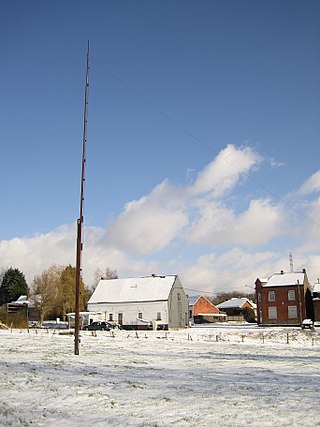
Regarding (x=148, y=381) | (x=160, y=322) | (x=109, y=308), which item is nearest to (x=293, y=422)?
(x=148, y=381)

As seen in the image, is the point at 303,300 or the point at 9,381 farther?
the point at 303,300

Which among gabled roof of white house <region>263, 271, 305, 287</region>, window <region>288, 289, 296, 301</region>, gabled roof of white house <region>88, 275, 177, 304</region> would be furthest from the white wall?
window <region>288, 289, 296, 301</region>

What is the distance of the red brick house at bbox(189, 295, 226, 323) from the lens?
106625 millimetres


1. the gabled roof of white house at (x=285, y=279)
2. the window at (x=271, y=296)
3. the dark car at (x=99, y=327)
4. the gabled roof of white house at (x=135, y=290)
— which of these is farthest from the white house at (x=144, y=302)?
the gabled roof of white house at (x=285, y=279)

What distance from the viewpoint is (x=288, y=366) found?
71.6ft

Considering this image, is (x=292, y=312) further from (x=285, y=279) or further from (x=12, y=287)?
(x=12, y=287)

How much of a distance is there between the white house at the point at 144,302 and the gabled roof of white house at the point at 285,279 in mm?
16549

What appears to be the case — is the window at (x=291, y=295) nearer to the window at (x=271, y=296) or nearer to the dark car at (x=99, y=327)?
the window at (x=271, y=296)

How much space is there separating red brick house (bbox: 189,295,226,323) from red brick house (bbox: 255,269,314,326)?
25.2 meters

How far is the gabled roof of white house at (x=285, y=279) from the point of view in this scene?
81.6m

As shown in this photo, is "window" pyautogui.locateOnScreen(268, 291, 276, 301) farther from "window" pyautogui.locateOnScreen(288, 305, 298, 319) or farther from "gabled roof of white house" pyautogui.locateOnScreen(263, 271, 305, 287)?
"window" pyautogui.locateOnScreen(288, 305, 298, 319)

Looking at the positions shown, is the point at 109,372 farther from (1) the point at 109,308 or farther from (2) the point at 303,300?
(2) the point at 303,300

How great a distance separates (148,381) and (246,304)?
12444cm

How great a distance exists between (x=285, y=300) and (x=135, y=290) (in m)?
26.5
